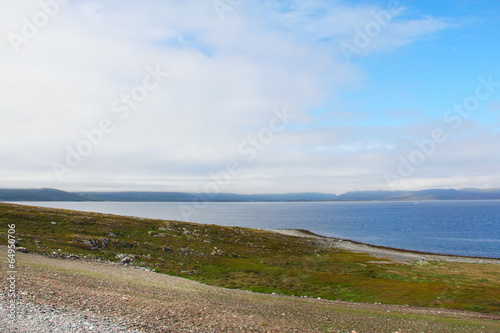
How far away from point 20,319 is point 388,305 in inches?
1433

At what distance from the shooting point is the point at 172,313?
20016 mm

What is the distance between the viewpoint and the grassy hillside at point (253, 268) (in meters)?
41.5

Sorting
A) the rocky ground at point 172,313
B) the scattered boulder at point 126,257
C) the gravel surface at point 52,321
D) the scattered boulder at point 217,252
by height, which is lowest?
the scattered boulder at point 217,252

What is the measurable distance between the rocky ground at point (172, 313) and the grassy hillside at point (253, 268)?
7.97 metres

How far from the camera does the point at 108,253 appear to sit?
51.5m

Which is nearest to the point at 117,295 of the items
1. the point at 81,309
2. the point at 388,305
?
the point at 81,309

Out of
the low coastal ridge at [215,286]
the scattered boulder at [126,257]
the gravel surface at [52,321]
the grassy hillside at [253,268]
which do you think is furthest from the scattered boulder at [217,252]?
the gravel surface at [52,321]

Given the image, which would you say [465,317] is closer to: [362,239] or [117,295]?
[117,295]

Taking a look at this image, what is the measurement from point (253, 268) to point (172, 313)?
38.3 meters

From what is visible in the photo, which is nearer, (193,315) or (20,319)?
(20,319)

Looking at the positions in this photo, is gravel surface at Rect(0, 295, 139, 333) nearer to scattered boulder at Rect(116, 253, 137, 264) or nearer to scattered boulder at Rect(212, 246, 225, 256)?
scattered boulder at Rect(116, 253, 137, 264)

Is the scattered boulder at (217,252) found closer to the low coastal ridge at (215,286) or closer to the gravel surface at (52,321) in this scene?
the low coastal ridge at (215,286)

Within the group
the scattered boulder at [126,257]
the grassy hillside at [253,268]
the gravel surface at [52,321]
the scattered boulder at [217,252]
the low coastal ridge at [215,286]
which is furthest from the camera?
the scattered boulder at [217,252]

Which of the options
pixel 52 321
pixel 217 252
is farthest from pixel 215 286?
pixel 217 252
